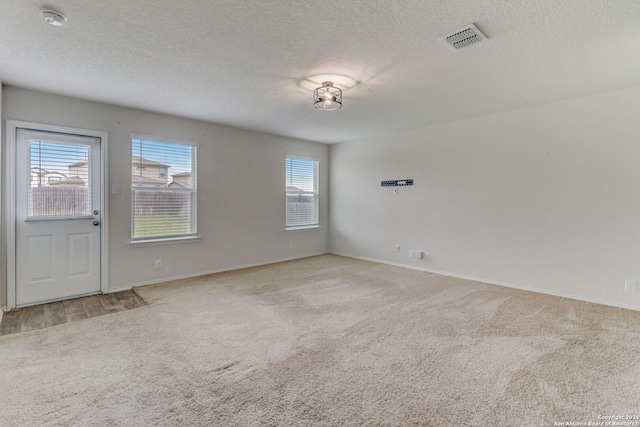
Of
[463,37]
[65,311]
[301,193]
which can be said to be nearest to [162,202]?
[65,311]

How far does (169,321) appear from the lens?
3.09 m

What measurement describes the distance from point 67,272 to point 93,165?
1.37 metres

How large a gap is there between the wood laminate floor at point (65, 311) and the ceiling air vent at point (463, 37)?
406cm

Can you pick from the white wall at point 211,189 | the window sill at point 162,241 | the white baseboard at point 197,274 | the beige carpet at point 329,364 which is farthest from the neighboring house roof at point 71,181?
the beige carpet at point 329,364

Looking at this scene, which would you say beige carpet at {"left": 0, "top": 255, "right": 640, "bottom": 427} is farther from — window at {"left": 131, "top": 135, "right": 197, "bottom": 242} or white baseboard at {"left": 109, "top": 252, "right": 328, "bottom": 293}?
window at {"left": 131, "top": 135, "right": 197, "bottom": 242}

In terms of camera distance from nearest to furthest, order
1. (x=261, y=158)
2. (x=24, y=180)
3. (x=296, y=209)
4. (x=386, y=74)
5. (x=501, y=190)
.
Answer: (x=386, y=74), (x=24, y=180), (x=501, y=190), (x=261, y=158), (x=296, y=209)

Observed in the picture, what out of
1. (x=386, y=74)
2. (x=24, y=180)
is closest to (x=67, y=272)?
(x=24, y=180)

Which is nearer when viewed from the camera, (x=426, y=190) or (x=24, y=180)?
(x=24, y=180)

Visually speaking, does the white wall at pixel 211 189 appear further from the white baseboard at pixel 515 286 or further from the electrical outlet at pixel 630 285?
the electrical outlet at pixel 630 285

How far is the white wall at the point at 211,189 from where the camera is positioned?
3.85 meters

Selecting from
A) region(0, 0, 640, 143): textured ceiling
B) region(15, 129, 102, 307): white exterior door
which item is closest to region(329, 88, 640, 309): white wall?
region(0, 0, 640, 143): textured ceiling

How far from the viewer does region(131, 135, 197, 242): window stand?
169 inches

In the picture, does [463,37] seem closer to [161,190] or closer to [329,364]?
[329,364]

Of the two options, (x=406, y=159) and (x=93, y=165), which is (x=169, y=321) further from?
(x=406, y=159)
